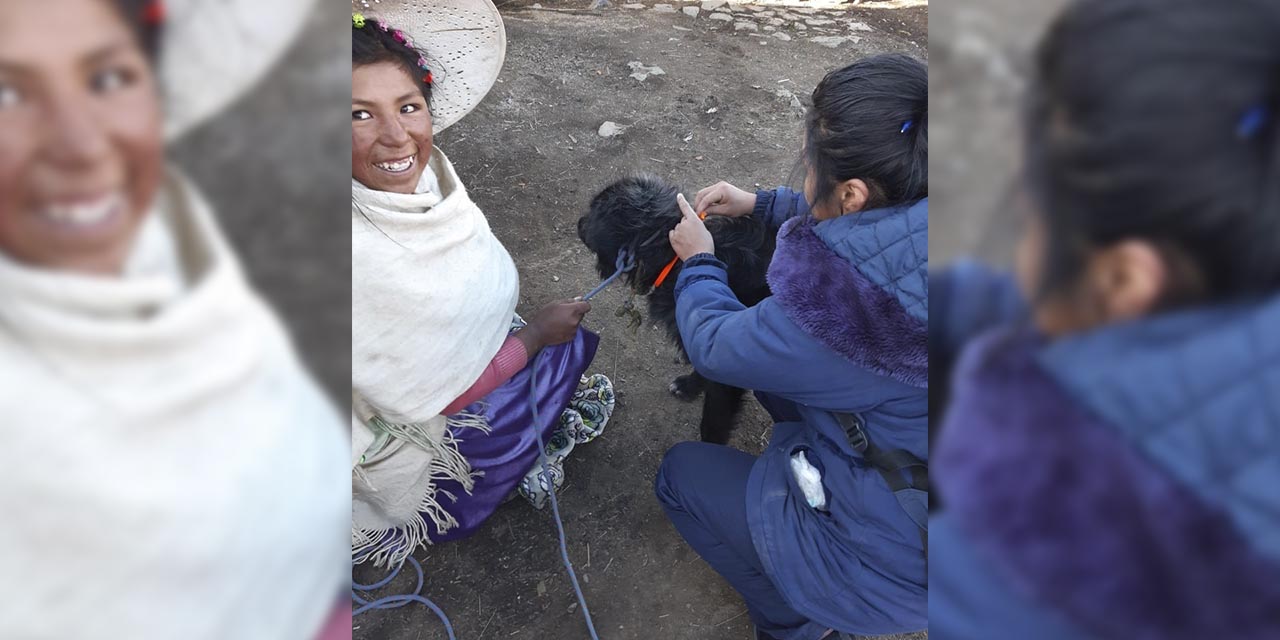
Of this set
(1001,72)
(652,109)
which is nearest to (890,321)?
(1001,72)

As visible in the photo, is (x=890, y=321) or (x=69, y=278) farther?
(x=890, y=321)

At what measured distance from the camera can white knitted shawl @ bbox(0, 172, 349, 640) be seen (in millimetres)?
412

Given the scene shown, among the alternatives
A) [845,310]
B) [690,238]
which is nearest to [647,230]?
[690,238]

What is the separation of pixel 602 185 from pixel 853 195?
7.41ft

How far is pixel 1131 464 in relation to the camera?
1.65 feet

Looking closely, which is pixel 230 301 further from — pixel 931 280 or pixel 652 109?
pixel 652 109

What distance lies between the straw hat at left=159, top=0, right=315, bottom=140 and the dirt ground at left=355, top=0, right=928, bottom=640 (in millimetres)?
1893

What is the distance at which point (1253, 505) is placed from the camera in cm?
50

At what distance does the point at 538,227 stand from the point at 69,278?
9.82 ft

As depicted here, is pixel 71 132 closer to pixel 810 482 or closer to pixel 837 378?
pixel 837 378

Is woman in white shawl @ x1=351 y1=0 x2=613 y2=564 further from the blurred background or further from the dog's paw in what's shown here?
the blurred background

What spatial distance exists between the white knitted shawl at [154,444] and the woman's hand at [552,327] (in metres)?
1.54

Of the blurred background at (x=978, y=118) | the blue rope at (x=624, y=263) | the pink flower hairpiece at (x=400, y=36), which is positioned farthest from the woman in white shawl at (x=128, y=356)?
the blue rope at (x=624, y=263)

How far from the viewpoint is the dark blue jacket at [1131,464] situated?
49 cm
